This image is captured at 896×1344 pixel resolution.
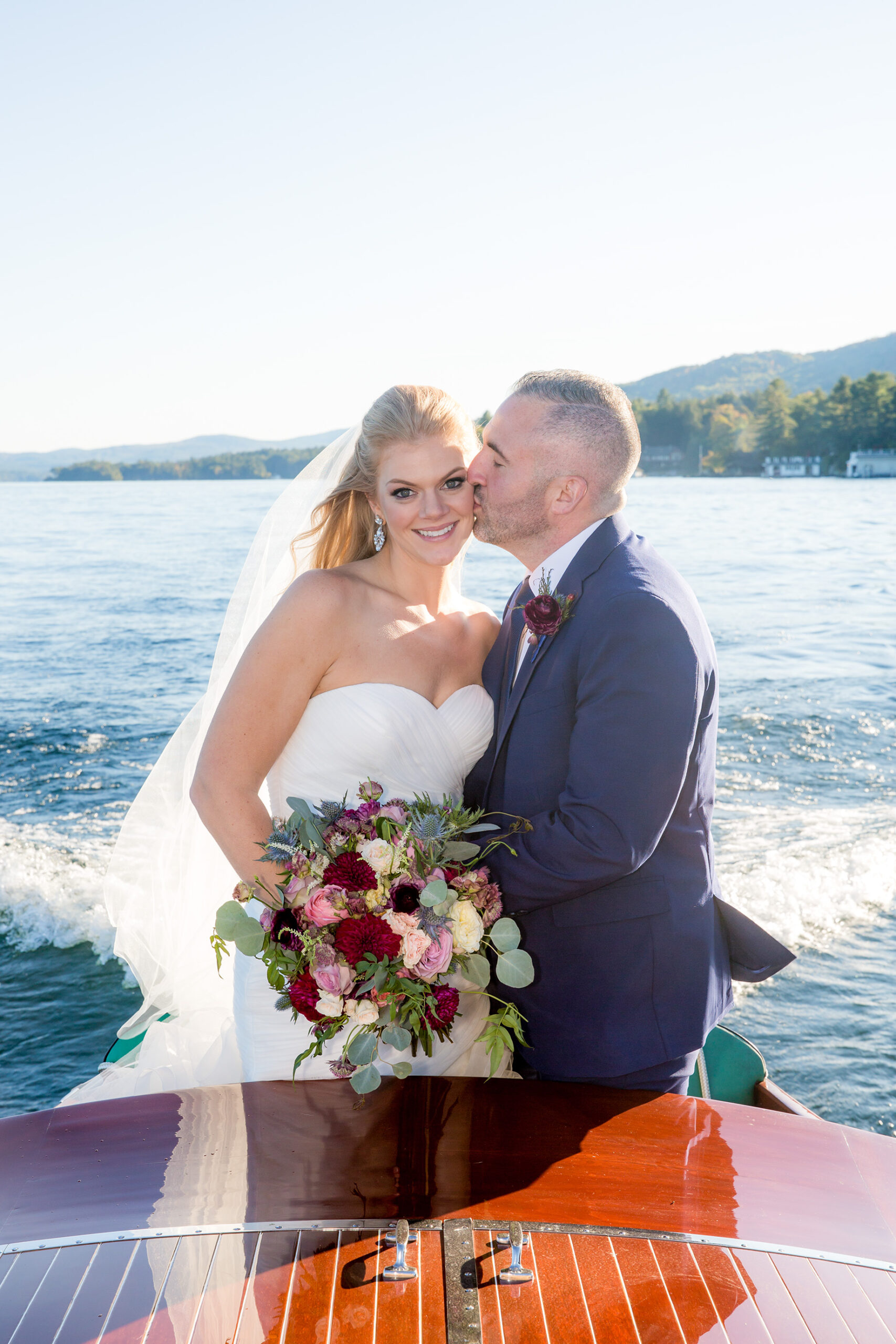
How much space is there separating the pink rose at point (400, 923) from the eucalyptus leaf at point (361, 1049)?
0.23 meters

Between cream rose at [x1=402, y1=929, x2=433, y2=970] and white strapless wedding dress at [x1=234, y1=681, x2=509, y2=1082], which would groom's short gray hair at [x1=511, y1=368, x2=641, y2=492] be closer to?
white strapless wedding dress at [x1=234, y1=681, x2=509, y2=1082]

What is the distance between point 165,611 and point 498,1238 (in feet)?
56.4

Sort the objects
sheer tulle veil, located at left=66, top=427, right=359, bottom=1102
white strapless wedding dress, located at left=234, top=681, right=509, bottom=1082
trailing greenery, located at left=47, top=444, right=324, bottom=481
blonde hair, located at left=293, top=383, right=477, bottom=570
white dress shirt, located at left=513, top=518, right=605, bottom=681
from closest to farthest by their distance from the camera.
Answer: white dress shirt, located at left=513, top=518, right=605, bottom=681
white strapless wedding dress, located at left=234, top=681, right=509, bottom=1082
blonde hair, located at left=293, top=383, right=477, bottom=570
sheer tulle veil, located at left=66, top=427, right=359, bottom=1102
trailing greenery, located at left=47, top=444, right=324, bottom=481

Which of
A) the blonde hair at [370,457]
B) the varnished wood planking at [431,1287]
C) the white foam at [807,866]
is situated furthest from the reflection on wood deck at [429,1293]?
the white foam at [807,866]

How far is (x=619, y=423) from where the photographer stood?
2.59 meters

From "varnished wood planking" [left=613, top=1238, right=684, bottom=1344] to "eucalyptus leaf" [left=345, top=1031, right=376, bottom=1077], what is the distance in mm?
548

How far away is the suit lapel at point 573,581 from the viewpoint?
2.45 m

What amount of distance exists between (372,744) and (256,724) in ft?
1.11

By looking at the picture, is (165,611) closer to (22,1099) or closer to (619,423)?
(22,1099)

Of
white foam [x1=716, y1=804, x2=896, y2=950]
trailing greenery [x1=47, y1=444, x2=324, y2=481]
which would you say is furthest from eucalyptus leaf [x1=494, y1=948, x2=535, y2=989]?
trailing greenery [x1=47, y1=444, x2=324, y2=481]

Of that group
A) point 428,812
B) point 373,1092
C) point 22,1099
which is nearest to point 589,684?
point 428,812

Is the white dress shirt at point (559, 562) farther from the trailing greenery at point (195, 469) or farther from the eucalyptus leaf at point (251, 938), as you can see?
the trailing greenery at point (195, 469)

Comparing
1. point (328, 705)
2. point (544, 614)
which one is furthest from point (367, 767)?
point (544, 614)

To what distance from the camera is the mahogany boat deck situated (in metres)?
1.55
